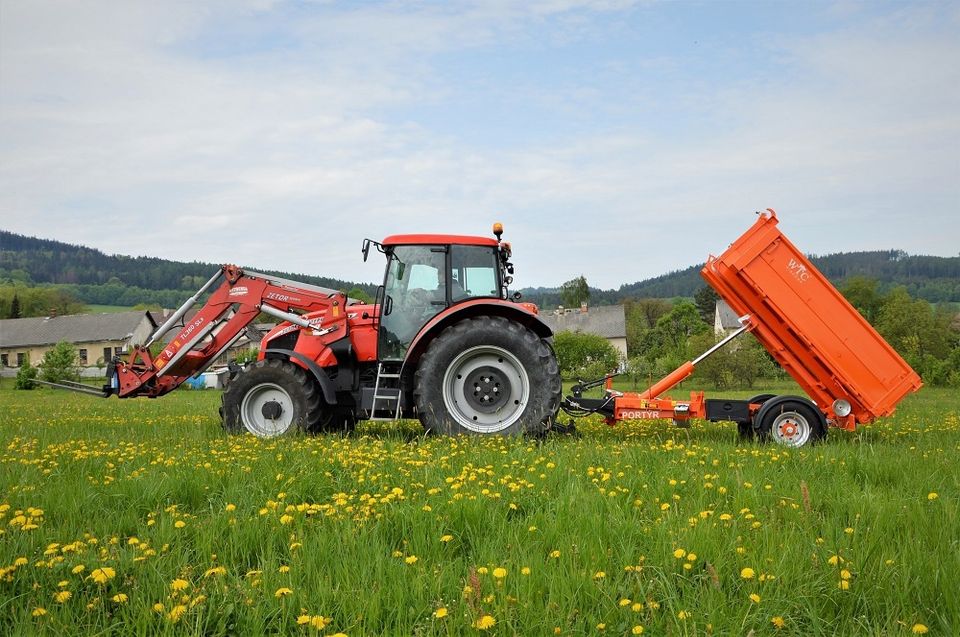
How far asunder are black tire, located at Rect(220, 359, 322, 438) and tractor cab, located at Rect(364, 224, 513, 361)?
1005mm

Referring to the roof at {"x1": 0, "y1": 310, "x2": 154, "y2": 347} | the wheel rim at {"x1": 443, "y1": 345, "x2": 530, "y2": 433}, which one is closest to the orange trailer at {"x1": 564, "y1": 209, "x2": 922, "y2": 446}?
the wheel rim at {"x1": 443, "y1": 345, "x2": 530, "y2": 433}

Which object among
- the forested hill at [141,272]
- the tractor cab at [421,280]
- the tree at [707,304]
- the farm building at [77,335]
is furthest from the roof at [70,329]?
the tractor cab at [421,280]

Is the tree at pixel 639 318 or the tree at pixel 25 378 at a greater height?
the tree at pixel 639 318

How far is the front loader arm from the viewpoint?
382 inches

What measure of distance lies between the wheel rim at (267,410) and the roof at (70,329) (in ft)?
231

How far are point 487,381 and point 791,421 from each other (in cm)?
349

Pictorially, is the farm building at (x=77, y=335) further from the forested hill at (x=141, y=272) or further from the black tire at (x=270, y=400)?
the black tire at (x=270, y=400)

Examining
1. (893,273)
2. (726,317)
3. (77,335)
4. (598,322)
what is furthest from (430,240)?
(893,273)

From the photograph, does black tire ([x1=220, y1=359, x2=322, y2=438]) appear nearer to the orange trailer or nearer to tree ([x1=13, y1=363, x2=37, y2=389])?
the orange trailer

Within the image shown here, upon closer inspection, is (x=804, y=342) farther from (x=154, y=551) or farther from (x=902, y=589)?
(x=154, y=551)

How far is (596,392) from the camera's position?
1142 inches

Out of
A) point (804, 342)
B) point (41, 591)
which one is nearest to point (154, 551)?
point (41, 591)

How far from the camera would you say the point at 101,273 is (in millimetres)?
123250

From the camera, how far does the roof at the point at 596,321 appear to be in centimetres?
7400
